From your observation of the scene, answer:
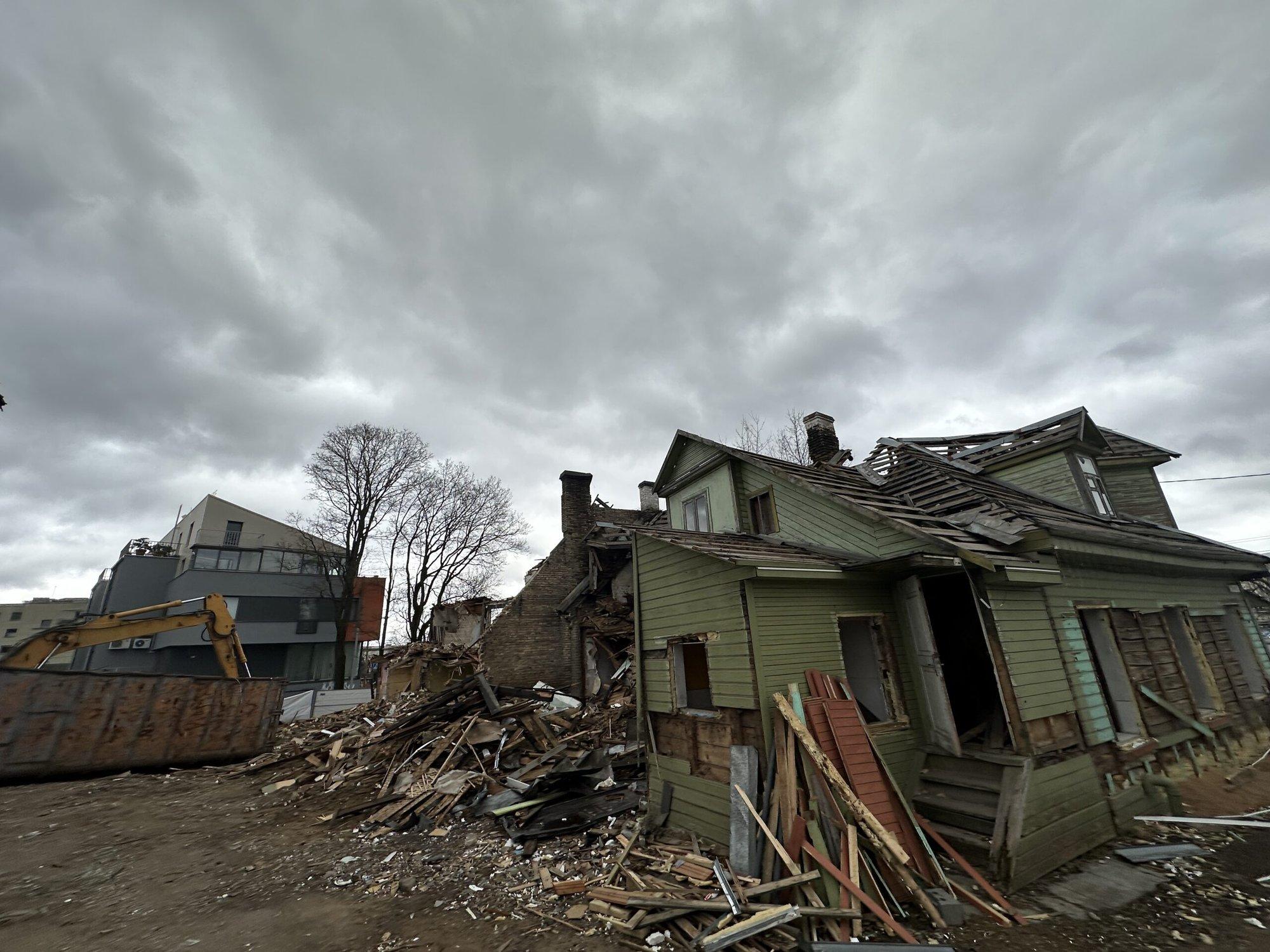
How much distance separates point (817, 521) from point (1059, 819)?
542 centimetres

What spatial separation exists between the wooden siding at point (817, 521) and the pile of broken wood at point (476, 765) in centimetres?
563

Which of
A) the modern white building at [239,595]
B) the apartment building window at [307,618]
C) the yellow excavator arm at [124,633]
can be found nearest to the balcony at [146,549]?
the modern white building at [239,595]

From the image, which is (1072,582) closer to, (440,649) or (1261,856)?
(1261,856)

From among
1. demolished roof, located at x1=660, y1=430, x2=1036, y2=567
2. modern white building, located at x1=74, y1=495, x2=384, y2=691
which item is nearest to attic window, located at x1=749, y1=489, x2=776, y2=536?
demolished roof, located at x1=660, y1=430, x2=1036, y2=567

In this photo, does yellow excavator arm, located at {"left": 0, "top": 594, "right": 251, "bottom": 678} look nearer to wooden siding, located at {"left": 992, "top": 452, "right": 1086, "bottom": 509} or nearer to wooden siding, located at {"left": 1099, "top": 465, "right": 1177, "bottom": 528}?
wooden siding, located at {"left": 992, "top": 452, "right": 1086, "bottom": 509}

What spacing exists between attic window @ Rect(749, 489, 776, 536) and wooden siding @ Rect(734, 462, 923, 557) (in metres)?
0.09

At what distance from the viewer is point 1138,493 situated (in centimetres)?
1822

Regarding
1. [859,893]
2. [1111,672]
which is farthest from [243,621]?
[1111,672]

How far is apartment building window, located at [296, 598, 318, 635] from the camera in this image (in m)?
34.2

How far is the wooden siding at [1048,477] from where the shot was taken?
39.6ft

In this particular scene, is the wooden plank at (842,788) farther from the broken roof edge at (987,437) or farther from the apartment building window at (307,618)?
the apartment building window at (307,618)

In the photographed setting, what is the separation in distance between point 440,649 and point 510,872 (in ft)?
49.0

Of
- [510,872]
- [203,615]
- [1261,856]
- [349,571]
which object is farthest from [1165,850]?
[349,571]

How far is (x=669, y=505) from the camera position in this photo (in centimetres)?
1523
